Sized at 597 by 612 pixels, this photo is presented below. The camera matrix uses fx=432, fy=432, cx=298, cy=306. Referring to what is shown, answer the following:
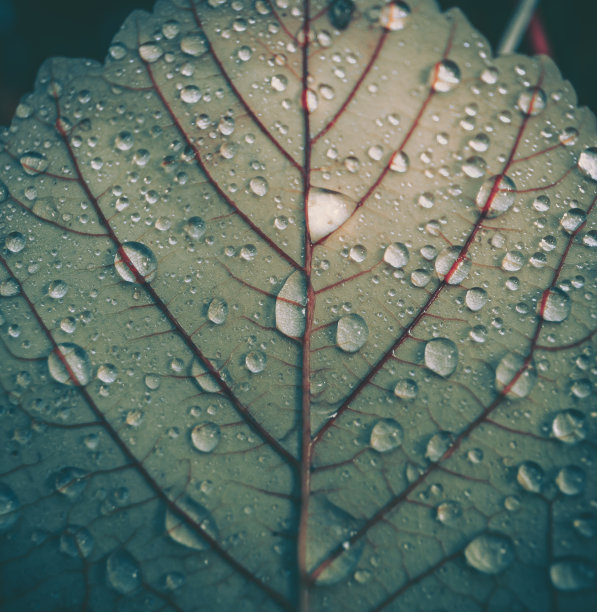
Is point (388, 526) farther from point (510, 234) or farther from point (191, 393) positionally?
point (510, 234)

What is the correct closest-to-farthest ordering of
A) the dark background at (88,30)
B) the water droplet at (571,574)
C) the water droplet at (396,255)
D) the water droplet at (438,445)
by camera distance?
the water droplet at (571,574)
the water droplet at (438,445)
the water droplet at (396,255)
the dark background at (88,30)

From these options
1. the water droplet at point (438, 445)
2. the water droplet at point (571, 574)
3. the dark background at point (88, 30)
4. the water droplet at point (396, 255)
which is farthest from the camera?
the dark background at point (88, 30)

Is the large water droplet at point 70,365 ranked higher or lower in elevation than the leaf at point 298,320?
lower

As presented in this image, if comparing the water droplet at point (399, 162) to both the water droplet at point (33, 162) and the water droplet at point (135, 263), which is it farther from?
the water droplet at point (33, 162)

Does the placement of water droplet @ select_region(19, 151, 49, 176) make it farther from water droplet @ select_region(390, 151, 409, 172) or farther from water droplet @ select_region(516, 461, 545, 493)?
water droplet @ select_region(516, 461, 545, 493)

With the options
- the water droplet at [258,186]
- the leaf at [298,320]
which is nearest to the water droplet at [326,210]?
the leaf at [298,320]

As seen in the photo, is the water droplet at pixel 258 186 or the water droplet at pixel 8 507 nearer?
the water droplet at pixel 8 507
